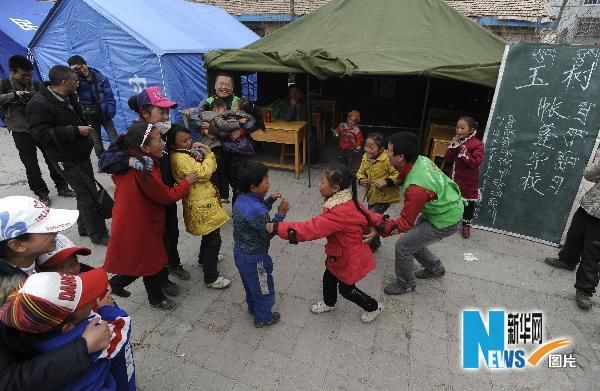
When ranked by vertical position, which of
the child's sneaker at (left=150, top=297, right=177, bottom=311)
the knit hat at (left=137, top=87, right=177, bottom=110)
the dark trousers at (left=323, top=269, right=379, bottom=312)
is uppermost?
the knit hat at (left=137, top=87, right=177, bottom=110)

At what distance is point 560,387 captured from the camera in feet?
8.32

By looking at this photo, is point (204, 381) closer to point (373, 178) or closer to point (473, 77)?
point (373, 178)

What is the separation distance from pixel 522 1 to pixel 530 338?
15869 millimetres

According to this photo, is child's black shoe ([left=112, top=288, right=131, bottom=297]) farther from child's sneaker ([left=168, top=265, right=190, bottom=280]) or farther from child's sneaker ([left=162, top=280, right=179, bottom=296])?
child's sneaker ([left=168, top=265, right=190, bottom=280])

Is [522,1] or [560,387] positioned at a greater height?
[522,1]

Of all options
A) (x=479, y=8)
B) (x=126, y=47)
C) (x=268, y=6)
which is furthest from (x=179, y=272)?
(x=268, y=6)

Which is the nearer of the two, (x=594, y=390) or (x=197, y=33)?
(x=594, y=390)

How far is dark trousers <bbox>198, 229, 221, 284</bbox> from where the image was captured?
3.22 m

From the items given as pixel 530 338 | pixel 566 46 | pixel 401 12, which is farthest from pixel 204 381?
pixel 401 12

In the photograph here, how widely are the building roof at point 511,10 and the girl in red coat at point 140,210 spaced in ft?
49.9

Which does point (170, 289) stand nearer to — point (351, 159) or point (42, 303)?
point (42, 303)

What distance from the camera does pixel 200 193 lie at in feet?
9.92

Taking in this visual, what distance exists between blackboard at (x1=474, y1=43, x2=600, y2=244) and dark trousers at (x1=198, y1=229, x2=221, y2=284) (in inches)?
138

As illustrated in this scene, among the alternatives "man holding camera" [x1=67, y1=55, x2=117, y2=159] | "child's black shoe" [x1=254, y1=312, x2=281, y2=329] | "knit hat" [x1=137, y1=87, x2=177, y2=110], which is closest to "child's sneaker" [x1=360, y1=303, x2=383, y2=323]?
"child's black shoe" [x1=254, y1=312, x2=281, y2=329]
